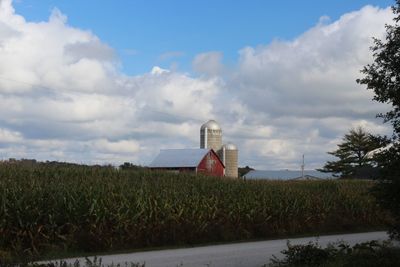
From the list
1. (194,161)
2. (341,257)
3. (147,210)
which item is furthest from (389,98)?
(194,161)

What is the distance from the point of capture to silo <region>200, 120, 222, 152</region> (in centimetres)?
5644

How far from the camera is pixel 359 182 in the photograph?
32500mm

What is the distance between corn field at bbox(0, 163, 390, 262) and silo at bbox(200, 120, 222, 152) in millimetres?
29364

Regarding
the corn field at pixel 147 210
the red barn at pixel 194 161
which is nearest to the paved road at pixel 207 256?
the corn field at pixel 147 210

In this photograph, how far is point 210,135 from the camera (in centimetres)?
5678

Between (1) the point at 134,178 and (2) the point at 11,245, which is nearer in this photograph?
(2) the point at 11,245

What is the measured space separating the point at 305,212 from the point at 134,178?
6.98m

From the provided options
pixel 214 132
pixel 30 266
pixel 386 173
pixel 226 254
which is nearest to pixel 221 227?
pixel 226 254

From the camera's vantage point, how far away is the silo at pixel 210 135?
185 ft

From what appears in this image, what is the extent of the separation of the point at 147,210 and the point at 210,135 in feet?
125

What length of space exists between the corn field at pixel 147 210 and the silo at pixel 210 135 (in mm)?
29364

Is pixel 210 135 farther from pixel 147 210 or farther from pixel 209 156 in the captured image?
pixel 147 210

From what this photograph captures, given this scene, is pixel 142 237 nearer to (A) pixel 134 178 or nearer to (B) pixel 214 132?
(A) pixel 134 178

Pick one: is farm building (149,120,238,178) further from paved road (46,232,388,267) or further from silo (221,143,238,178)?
paved road (46,232,388,267)
